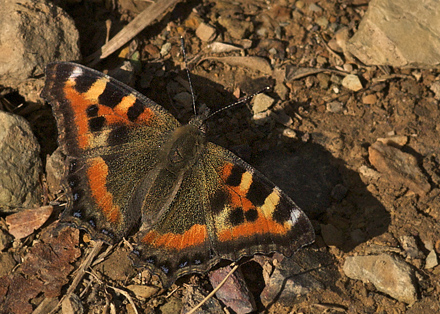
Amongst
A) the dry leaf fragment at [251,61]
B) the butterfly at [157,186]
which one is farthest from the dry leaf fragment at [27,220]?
the dry leaf fragment at [251,61]

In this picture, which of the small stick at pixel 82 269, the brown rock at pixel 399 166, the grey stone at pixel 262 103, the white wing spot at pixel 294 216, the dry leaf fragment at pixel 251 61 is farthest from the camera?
the dry leaf fragment at pixel 251 61

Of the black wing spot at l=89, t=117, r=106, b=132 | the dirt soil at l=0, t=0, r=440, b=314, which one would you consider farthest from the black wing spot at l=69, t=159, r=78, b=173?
the dirt soil at l=0, t=0, r=440, b=314

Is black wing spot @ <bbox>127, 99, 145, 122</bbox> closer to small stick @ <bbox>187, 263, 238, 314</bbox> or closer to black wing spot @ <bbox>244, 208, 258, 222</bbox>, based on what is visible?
black wing spot @ <bbox>244, 208, 258, 222</bbox>

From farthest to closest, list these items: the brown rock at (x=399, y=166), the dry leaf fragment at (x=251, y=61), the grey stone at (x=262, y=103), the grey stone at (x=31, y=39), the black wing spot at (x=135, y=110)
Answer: the dry leaf fragment at (x=251, y=61)
the grey stone at (x=262, y=103)
the brown rock at (x=399, y=166)
the grey stone at (x=31, y=39)
the black wing spot at (x=135, y=110)

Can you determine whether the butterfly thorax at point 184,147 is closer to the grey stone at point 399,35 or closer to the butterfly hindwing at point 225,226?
the butterfly hindwing at point 225,226

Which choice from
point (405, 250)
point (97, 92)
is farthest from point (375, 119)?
point (97, 92)

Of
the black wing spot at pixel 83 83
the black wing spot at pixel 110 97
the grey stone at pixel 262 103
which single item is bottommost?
the grey stone at pixel 262 103

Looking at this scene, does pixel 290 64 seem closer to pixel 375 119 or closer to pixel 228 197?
pixel 375 119
